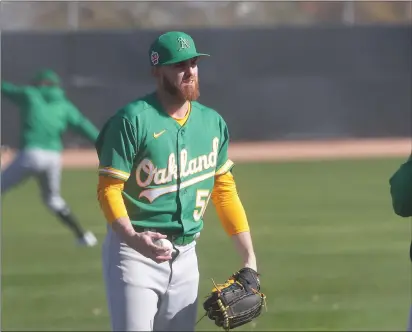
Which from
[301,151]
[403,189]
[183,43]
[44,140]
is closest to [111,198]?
[183,43]

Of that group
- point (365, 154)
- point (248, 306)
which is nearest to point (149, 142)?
point (248, 306)

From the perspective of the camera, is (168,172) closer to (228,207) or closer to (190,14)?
(228,207)

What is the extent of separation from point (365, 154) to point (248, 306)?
67.6 ft

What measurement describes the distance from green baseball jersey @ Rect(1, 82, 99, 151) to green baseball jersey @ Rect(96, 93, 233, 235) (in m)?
7.27

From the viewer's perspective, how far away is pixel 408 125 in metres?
29.0

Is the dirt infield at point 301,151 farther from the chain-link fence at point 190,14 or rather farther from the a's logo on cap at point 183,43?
the a's logo on cap at point 183,43

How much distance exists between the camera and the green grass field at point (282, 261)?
8234 mm

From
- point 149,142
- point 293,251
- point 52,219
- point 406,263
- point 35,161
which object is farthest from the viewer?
point 52,219

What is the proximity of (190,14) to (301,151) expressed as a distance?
18.3ft

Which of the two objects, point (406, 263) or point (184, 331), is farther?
point (406, 263)

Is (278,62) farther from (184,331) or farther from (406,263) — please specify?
(184,331)

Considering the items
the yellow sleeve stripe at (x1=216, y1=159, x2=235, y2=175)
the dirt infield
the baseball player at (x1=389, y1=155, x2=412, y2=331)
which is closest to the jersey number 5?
the yellow sleeve stripe at (x1=216, y1=159, x2=235, y2=175)

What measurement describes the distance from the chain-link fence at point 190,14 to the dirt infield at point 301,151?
3.60 meters

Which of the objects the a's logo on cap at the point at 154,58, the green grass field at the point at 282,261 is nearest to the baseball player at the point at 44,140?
the green grass field at the point at 282,261
